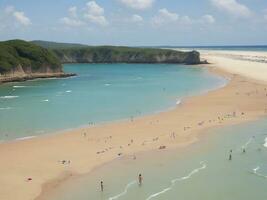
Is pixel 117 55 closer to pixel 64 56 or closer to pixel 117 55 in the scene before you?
pixel 117 55

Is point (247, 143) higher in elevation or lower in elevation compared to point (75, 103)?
higher

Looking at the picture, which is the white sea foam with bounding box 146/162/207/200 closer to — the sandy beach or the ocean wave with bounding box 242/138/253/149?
the ocean wave with bounding box 242/138/253/149

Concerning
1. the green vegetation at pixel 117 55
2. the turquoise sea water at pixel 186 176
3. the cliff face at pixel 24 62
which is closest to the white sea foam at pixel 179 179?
the turquoise sea water at pixel 186 176

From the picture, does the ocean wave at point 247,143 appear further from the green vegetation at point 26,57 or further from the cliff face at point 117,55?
the cliff face at point 117,55

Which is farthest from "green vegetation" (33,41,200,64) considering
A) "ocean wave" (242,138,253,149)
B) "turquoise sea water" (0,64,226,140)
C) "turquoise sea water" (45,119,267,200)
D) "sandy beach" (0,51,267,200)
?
"turquoise sea water" (45,119,267,200)

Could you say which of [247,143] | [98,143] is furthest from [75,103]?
[247,143]

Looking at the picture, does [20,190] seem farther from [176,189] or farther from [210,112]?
[210,112]
